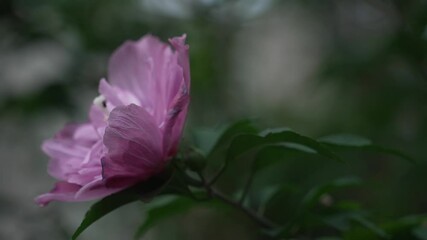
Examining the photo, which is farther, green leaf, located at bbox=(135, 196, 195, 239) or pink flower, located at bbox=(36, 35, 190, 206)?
green leaf, located at bbox=(135, 196, 195, 239)

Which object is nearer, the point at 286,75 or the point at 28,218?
the point at 28,218

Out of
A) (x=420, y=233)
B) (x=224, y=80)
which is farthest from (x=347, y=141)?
(x=224, y=80)

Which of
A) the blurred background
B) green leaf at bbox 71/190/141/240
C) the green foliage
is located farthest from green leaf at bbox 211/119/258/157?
the blurred background

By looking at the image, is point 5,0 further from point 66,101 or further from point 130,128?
point 130,128

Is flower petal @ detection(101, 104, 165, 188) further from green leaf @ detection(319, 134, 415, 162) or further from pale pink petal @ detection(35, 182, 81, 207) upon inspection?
green leaf @ detection(319, 134, 415, 162)

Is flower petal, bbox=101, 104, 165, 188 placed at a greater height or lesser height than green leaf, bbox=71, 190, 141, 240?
greater

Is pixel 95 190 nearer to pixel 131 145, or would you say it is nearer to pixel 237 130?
pixel 131 145

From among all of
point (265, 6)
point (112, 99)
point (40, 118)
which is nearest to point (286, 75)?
point (265, 6)

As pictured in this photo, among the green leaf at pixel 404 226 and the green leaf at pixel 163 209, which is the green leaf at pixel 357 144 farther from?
the green leaf at pixel 163 209
